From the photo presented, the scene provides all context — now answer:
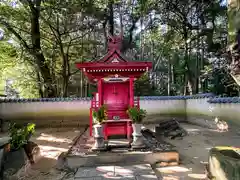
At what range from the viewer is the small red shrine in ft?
20.3

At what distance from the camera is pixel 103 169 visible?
4332 millimetres

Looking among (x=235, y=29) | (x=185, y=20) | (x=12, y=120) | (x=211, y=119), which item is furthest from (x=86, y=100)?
(x=235, y=29)

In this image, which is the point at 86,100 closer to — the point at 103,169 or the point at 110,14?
the point at 110,14

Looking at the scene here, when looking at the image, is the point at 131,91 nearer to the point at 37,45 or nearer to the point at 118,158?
the point at 118,158

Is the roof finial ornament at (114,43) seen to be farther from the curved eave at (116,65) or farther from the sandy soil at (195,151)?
the sandy soil at (195,151)

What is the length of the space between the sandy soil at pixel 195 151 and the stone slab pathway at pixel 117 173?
0.26 metres

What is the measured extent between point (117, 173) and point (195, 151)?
2.60m

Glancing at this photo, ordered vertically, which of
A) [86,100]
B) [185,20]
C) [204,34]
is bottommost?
[86,100]

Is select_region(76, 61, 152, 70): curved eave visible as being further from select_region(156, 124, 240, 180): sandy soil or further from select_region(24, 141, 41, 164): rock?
select_region(156, 124, 240, 180): sandy soil

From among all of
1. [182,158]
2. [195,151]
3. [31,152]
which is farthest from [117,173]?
[195,151]

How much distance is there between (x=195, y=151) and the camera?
19.0 ft

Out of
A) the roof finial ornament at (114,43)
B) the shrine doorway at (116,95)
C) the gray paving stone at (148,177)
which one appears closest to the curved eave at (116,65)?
the roof finial ornament at (114,43)

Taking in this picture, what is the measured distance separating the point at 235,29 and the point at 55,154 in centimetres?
498

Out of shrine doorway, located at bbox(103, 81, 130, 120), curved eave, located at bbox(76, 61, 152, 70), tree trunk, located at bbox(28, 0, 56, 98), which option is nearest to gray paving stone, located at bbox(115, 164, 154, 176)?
shrine doorway, located at bbox(103, 81, 130, 120)
